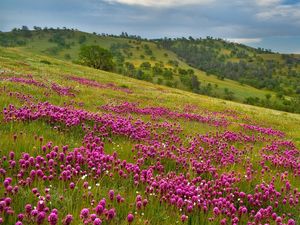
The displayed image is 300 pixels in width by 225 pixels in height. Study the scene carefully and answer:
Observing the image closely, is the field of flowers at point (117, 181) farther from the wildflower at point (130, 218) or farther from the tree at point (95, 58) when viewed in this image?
the tree at point (95, 58)

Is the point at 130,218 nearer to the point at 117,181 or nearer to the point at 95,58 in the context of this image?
the point at 117,181

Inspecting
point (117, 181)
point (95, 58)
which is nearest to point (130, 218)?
point (117, 181)

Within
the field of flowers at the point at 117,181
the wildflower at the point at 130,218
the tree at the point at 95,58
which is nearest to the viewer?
the wildflower at the point at 130,218

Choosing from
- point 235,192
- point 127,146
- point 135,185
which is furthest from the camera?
point 127,146

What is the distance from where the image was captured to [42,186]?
509 centimetres

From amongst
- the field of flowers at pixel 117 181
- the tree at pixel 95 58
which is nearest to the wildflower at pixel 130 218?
the field of flowers at pixel 117 181

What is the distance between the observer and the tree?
11725 centimetres

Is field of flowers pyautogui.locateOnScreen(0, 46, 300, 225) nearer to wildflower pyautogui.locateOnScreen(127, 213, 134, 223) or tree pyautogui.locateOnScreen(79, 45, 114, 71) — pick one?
wildflower pyautogui.locateOnScreen(127, 213, 134, 223)

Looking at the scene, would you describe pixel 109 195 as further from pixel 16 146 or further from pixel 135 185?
pixel 16 146

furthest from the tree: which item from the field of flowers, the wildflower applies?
the wildflower

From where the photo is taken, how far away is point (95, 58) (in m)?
A: 117

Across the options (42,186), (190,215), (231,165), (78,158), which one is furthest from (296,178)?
(42,186)

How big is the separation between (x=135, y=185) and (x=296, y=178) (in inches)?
217

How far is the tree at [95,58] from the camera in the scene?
117250 millimetres
